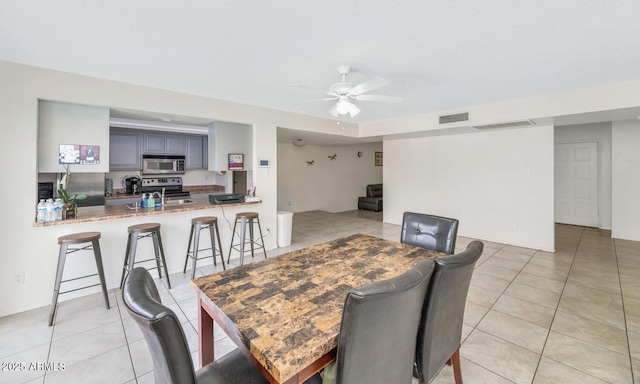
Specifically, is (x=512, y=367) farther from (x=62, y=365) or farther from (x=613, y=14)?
(x=62, y=365)

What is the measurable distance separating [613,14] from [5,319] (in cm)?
552

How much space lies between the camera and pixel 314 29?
6.57 ft

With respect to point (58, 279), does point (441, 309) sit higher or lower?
higher

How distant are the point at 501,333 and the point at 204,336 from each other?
239 cm

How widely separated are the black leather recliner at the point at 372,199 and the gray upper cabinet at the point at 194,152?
17.6 feet

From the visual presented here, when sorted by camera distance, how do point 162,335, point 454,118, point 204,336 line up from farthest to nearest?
point 454,118 → point 204,336 → point 162,335

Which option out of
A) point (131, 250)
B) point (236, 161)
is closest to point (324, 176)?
point (236, 161)

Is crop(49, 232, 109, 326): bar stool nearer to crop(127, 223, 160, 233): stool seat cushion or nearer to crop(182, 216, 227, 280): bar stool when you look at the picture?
crop(127, 223, 160, 233): stool seat cushion

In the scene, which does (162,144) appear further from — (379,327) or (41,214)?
(379,327)

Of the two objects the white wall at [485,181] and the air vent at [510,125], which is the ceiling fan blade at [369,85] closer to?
the air vent at [510,125]

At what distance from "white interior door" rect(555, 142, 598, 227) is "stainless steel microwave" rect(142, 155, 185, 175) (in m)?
8.75

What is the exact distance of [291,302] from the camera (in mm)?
1311

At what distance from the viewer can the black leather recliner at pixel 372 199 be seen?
28.7 feet

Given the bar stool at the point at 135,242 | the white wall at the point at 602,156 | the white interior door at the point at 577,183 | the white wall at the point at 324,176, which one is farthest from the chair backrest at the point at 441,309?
the white interior door at the point at 577,183
